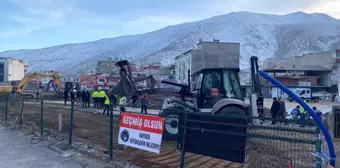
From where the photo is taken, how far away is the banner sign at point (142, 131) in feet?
27.6

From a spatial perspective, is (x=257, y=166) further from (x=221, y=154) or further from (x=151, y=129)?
(x=151, y=129)

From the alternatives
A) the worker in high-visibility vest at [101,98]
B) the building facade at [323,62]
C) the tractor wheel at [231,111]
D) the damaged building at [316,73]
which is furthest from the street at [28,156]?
the building facade at [323,62]

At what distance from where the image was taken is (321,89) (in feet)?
284

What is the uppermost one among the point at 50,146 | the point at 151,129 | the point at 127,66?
the point at 127,66

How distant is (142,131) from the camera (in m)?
8.88

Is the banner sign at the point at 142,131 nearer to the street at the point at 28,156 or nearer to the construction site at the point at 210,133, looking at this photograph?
the construction site at the point at 210,133

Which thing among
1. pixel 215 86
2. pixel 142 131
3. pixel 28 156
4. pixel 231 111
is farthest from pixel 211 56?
pixel 142 131

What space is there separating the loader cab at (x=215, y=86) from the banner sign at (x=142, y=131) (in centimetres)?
523

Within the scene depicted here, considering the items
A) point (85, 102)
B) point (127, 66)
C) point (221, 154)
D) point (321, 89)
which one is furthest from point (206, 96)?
point (321, 89)

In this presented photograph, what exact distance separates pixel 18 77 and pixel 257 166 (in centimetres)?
9408

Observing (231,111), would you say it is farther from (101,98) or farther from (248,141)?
(101,98)

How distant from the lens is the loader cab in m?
14.2

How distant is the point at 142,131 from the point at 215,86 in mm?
5924

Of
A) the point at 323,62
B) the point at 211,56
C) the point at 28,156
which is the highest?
the point at 211,56
